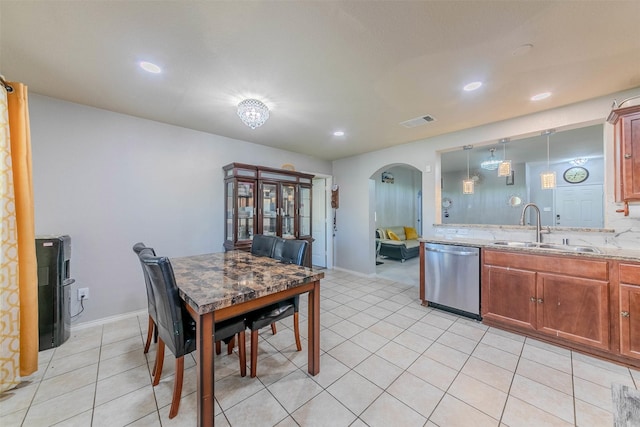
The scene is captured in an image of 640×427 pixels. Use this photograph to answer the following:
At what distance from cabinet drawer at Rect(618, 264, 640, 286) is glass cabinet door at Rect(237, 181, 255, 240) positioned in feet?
13.0

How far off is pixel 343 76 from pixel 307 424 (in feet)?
8.33

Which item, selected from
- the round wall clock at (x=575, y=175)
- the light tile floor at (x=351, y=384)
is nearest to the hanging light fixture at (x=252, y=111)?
the light tile floor at (x=351, y=384)

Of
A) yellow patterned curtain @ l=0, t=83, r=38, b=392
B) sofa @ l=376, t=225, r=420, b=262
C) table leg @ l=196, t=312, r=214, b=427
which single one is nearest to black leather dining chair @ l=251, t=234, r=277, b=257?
table leg @ l=196, t=312, r=214, b=427

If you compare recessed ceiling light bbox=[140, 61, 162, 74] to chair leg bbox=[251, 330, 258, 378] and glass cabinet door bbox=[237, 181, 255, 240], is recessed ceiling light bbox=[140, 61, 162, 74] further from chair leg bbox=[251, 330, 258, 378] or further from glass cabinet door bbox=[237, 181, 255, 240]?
chair leg bbox=[251, 330, 258, 378]

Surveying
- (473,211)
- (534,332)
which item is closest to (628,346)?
(534,332)

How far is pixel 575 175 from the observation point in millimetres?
5566

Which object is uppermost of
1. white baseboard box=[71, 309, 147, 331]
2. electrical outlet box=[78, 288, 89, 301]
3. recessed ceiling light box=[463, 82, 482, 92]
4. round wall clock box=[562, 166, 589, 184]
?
recessed ceiling light box=[463, 82, 482, 92]

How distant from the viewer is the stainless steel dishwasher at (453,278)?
107 inches

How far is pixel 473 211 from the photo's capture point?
7020 mm

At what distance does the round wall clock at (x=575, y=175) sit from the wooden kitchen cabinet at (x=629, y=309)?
5.25 metres

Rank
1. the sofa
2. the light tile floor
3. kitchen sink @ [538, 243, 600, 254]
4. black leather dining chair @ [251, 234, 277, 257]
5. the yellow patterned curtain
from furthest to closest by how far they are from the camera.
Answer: the sofa < black leather dining chair @ [251, 234, 277, 257] < kitchen sink @ [538, 243, 600, 254] < the yellow patterned curtain < the light tile floor

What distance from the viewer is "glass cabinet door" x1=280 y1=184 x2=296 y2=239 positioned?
4168 mm

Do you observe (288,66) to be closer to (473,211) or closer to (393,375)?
(393,375)

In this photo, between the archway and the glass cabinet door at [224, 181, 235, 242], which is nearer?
the glass cabinet door at [224, 181, 235, 242]
